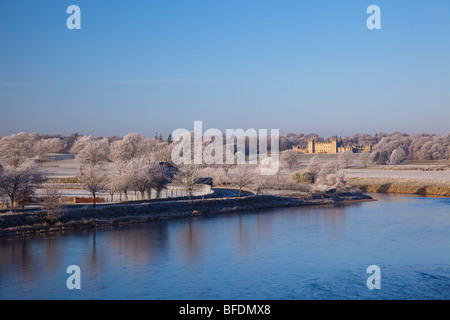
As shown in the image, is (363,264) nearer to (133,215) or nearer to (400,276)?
(400,276)

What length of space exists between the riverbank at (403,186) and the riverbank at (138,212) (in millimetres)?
13338

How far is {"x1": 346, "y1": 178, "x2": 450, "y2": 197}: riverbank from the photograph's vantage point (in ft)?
166

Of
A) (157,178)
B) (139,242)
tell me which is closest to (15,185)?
(139,242)

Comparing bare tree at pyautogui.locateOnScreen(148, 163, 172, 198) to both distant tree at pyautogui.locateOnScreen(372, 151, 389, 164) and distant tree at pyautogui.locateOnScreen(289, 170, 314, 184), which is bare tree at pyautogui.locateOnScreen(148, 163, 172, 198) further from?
distant tree at pyautogui.locateOnScreen(372, 151, 389, 164)

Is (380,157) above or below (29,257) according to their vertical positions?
above

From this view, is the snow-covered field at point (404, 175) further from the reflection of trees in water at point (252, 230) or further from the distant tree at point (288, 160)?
the reflection of trees in water at point (252, 230)

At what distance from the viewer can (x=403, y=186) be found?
5416cm

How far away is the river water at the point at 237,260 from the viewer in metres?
15.1

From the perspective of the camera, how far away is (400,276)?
16.8 meters

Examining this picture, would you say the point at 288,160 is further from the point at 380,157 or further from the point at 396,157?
the point at 380,157

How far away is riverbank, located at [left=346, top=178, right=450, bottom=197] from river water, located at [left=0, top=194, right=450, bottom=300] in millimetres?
21742

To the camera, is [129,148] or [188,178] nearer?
[188,178]

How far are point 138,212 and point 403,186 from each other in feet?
114
